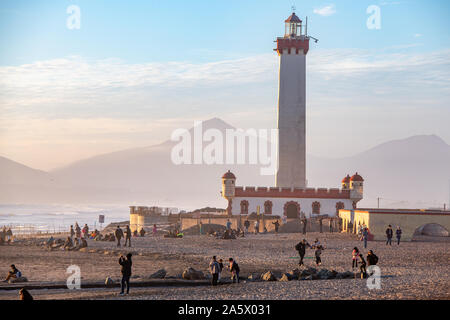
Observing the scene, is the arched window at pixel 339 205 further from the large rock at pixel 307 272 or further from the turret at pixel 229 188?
the large rock at pixel 307 272

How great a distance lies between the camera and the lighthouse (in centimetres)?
6172

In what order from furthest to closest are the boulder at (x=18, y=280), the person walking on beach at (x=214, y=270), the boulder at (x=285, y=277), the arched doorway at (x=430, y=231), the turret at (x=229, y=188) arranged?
the turret at (x=229, y=188), the arched doorway at (x=430, y=231), the boulder at (x=18, y=280), the boulder at (x=285, y=277), the person walking on beach at (x=214, y=270)

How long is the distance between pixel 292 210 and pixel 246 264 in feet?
99.3

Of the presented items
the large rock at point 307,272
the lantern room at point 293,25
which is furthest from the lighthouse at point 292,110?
the large rock at point 307,272

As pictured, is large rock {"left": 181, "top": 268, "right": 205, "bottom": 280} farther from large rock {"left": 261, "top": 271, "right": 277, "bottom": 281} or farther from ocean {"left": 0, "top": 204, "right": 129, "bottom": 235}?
ocean {"left": 0, "top": 204, "right": 129, "bottom": 235}

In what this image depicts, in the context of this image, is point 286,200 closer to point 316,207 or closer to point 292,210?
point 292,210

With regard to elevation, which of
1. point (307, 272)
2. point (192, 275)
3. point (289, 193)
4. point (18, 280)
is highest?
point (289, 193)

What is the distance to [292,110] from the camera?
61969 mm

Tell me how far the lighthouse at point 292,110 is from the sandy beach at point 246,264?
1292 centimetres

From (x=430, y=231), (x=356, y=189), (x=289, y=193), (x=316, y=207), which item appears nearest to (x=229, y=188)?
(x=289, y=193)

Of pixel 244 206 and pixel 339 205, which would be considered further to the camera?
pixel 339 205

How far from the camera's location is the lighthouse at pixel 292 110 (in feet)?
202
